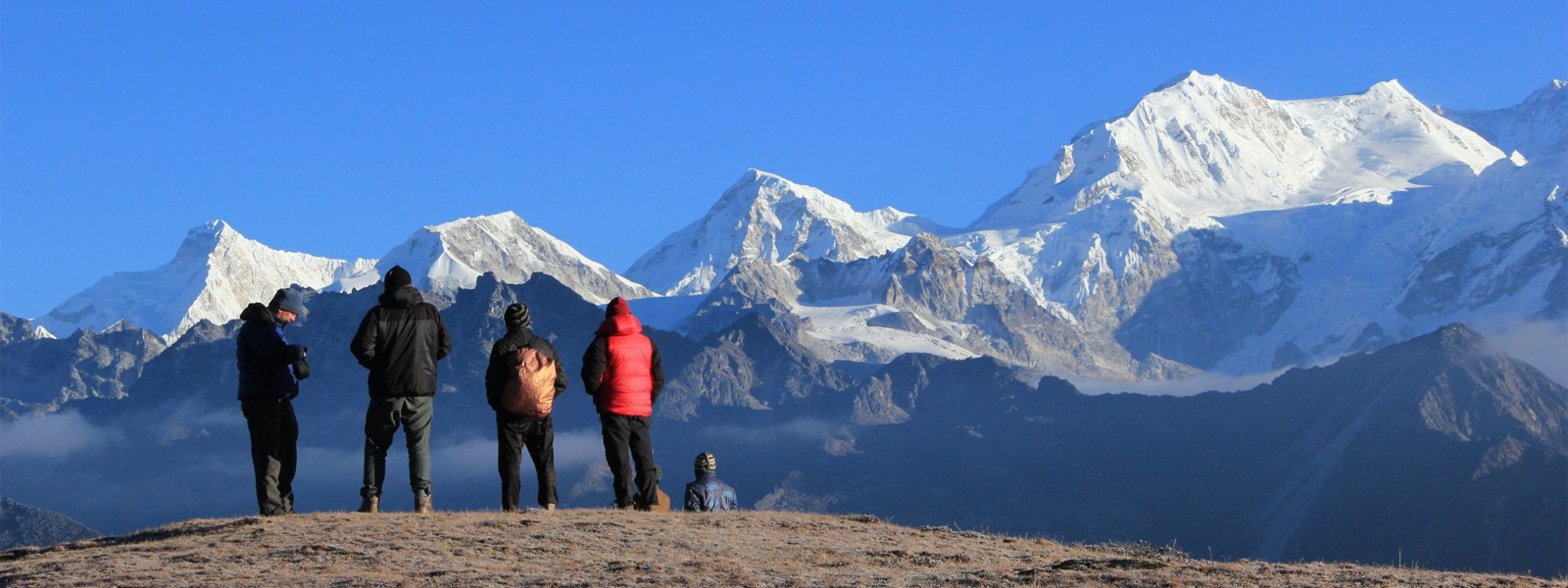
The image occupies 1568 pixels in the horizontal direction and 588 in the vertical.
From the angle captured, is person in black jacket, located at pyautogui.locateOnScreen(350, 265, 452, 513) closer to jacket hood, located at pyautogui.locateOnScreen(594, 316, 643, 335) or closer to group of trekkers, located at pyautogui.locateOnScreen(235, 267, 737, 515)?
group of trekkers, located at pyautogui.locateOnScreen(235, 267, 737, 515)

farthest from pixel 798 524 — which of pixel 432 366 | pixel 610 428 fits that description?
pixel 432 366

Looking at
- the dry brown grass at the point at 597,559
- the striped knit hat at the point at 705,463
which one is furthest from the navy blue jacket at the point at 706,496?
the dry brown grass at the point at 597,559

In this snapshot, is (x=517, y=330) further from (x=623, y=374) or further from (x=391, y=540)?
(x=391, y=540)

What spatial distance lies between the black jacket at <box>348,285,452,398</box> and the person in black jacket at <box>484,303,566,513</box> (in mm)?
1154

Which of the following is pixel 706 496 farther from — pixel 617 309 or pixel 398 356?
pixel 398 356

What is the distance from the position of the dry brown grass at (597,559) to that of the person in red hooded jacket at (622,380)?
3.71ft

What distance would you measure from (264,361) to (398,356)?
232 centimetres

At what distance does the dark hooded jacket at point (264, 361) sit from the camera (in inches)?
1335

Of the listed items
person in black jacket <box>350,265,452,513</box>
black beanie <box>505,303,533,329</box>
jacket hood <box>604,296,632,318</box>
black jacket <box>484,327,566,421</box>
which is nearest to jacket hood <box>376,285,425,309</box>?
person in black jacket <box>350,265,452,513</box>

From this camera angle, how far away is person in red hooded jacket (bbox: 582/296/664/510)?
35.1m

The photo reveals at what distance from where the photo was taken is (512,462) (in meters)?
35.1

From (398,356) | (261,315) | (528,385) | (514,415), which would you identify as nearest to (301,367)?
(261,315)

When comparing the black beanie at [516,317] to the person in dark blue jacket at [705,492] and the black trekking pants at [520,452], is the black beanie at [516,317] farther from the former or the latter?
the person in dark blue jacket at [705,492]

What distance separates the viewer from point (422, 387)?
33594 millimetres
